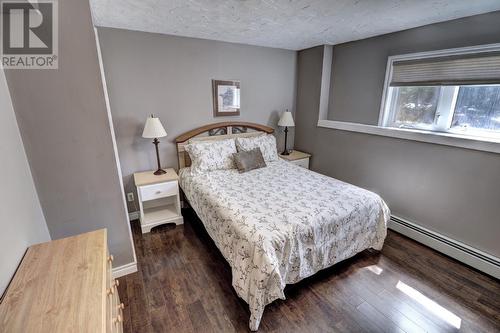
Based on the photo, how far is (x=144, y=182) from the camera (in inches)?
98.5

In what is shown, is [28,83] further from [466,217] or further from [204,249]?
[466,217]

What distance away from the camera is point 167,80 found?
109 inches

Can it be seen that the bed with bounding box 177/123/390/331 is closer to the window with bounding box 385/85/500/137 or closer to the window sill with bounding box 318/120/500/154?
the window sill with bounding box 318/120/500/154

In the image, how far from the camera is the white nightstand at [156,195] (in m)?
2.53

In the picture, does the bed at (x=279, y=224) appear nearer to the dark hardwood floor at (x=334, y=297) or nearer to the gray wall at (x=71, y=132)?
the dark hardwood floor at (x=334, y=297)

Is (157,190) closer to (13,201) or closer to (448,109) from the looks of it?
(13,201)

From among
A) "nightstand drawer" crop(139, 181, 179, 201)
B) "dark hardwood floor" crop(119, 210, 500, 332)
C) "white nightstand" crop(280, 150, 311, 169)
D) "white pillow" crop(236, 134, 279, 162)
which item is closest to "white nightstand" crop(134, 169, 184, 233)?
"nightstand drawer" crop(139, 181, 179, 201)

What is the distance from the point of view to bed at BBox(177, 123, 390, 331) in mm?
1556

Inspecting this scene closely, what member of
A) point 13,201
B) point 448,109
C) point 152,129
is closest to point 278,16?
point 152,129

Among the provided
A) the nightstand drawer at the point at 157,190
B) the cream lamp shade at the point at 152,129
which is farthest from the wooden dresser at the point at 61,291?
the cream lamp shade at the point at 152,129

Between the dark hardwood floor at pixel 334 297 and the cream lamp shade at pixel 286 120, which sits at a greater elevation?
the cream lamp shade at pixel 286 120

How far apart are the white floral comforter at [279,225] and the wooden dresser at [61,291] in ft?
2.73

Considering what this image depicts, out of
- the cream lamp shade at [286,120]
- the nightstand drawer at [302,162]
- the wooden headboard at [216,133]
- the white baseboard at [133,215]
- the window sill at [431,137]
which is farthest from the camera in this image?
the nightstand drawer at [302,162]

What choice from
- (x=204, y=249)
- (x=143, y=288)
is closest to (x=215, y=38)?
(x=204, y=249)
